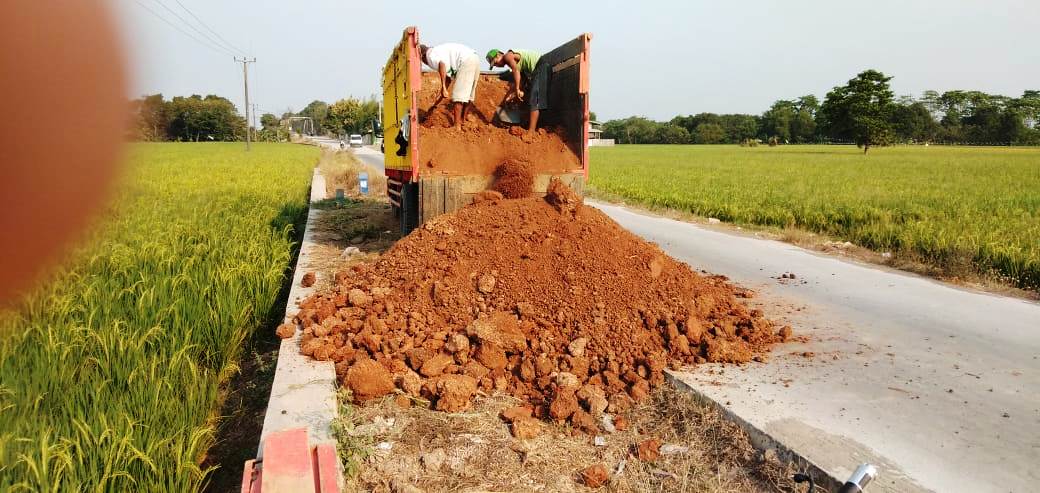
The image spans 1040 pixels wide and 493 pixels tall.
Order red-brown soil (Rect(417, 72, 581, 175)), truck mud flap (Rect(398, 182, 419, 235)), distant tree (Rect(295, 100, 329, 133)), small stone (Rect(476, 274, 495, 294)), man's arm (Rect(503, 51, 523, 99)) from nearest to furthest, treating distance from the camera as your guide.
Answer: small stone (Rect(476, 274, 495, 294))
red-brown soil (Rect(417, 72, 581, 175))
truck mud flap (Rect(398, 182, 419, 235))
man's arm (Rect(503, 51, 523, 99))
distant tree (Rect(295, 100, 329, 133))

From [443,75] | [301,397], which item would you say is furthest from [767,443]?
[443,75]

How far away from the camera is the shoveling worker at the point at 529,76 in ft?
23.1

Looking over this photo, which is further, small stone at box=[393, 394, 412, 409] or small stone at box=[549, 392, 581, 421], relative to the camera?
small stone at box=[393, 394, 412, 409]

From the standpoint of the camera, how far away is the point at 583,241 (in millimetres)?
4852

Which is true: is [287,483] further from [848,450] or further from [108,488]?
[848,450]

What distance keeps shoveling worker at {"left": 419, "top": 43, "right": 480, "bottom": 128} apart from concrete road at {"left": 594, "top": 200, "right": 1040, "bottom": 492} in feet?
11.3

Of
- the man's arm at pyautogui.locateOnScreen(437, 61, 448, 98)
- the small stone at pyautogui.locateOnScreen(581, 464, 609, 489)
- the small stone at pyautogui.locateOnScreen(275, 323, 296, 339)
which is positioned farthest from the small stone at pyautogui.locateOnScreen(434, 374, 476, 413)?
the man's arm at pyautogui.locateOnScreen(437, 61, 448, 98)

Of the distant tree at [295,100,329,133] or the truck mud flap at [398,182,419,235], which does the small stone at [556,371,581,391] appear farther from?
the distant tree at [295,100,329,133]

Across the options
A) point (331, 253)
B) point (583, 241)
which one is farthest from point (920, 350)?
point (331, 253)

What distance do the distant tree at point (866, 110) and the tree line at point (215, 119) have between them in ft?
127

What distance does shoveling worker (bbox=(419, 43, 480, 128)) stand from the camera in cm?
675

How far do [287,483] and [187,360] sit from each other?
4.37 ft

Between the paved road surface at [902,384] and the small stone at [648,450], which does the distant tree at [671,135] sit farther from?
the small stone at [648,450]

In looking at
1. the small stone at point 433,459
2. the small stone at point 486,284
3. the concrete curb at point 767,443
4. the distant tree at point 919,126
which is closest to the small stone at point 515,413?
the small stone at point 433,459
